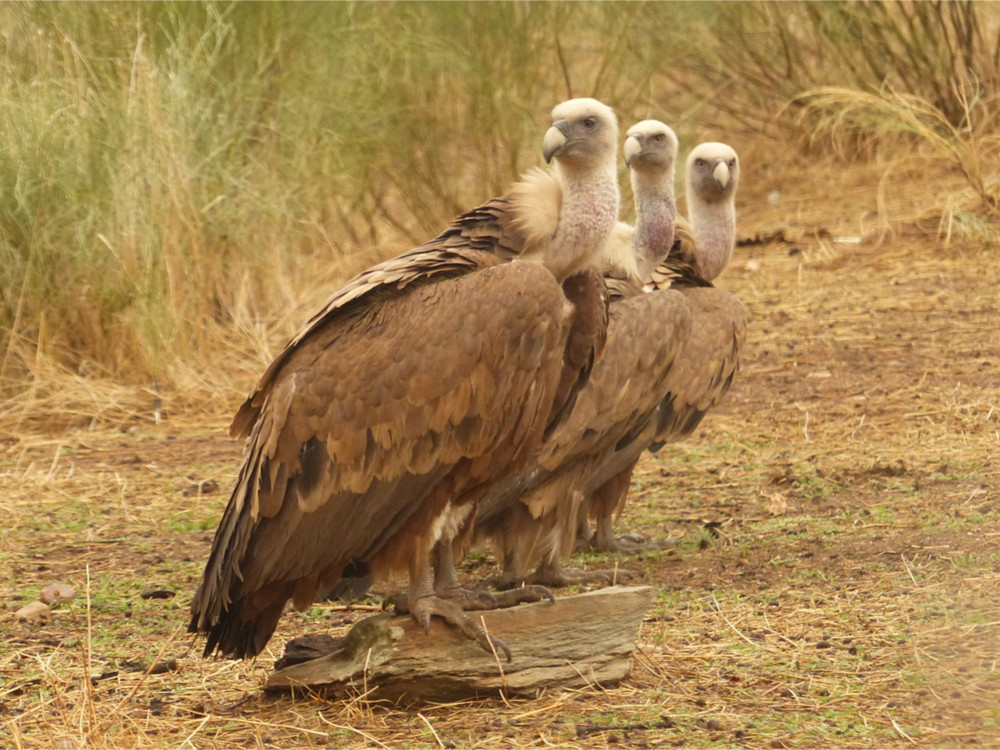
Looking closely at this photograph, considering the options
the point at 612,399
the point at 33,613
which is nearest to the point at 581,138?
the point at 612,399

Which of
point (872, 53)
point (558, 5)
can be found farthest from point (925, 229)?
point (558, 5)

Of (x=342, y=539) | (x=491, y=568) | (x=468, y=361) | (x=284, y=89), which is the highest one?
(x=284, y=89)

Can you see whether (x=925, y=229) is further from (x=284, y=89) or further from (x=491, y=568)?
(x=491, y=568)

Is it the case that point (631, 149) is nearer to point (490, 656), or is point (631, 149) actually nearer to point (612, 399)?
point (612, 399)

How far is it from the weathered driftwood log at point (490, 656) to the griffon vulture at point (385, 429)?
0.08m

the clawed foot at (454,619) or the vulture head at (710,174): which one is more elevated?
the vulture head at (710,174)

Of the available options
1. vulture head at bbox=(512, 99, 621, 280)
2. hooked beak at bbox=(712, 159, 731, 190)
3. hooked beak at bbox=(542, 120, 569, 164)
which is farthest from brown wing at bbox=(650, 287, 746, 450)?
hooked beak at bbox=(542, 120, 569, 164)

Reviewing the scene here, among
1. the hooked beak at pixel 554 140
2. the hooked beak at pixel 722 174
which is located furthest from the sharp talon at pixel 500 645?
the hooked beak at pixel 722 174

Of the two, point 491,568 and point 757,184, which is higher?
point 757,184

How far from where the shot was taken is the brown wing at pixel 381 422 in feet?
12.0

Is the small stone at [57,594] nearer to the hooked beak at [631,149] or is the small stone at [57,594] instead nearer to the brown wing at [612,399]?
the brown wing at [612,399]

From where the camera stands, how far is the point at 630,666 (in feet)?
13.1

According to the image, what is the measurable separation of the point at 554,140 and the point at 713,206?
246 centimetres

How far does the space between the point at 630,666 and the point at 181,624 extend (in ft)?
5.31
